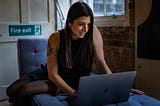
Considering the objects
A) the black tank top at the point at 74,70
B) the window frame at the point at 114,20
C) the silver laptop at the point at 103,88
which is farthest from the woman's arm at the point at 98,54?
the window frame at the point at 114,20

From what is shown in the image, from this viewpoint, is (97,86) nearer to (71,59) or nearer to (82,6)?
(71,59)

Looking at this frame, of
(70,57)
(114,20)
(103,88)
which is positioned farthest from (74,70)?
(114,20)

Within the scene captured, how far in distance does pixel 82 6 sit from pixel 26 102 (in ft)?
2.66

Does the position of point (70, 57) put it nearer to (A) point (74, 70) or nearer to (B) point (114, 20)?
(A) point (74, 70)

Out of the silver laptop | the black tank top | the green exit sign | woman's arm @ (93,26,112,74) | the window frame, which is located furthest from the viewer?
the green exit sign

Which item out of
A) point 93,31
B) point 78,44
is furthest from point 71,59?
point 93,31

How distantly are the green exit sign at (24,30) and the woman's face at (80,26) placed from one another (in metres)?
1.76

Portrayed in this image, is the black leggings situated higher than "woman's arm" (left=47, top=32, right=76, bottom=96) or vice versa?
"woman's arm" (left=47, top=32, right=76, bottom=96)

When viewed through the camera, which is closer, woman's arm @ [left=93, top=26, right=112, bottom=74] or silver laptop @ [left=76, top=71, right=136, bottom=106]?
silver laptop @ [left=76, top=71, right=136, bottom=106]

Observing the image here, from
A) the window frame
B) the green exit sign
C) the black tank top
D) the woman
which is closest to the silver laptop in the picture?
the woman

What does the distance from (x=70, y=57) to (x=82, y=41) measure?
159 millimetres

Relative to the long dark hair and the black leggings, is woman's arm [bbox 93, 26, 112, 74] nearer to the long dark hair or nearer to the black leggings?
the long dark hair

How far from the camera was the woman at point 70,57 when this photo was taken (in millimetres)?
1784

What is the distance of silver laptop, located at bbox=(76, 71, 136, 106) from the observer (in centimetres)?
148
